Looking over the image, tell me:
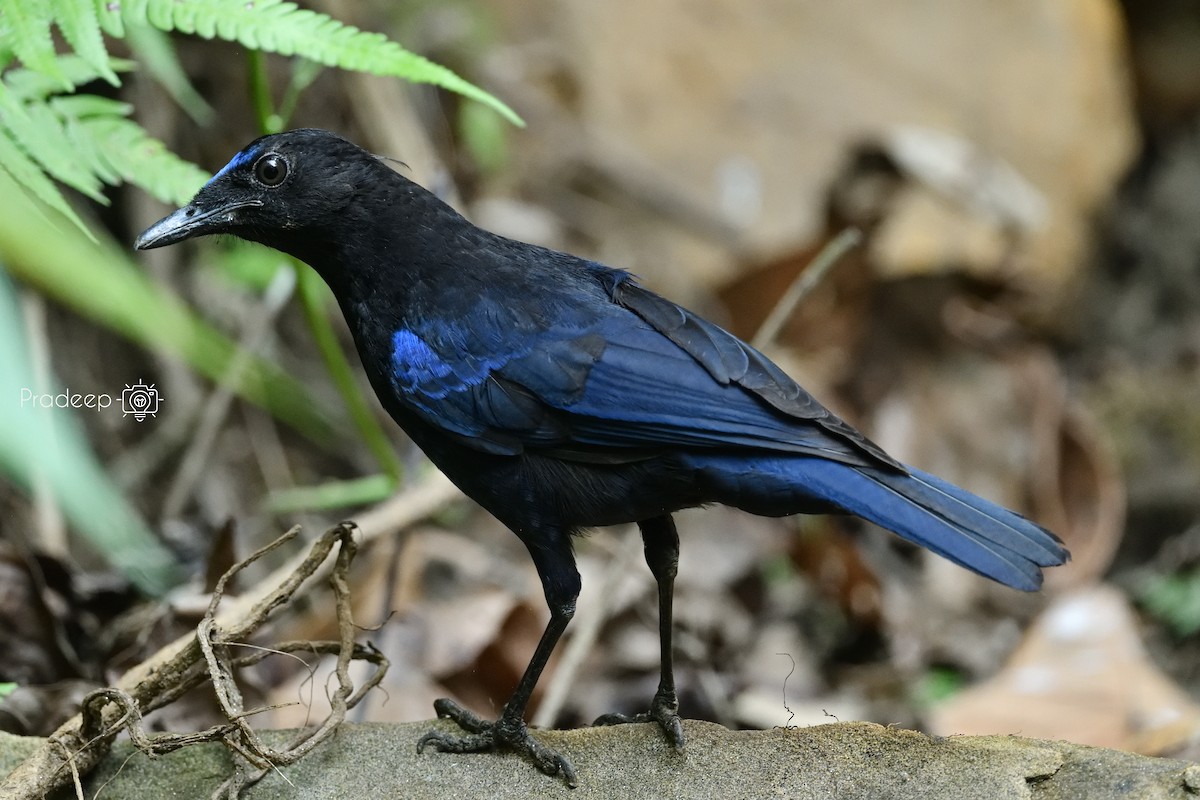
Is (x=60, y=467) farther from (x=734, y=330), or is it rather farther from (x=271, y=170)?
(x=734, y=330)

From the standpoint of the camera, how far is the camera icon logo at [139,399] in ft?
21.0

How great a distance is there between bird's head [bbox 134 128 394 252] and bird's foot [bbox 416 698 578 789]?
138 cm

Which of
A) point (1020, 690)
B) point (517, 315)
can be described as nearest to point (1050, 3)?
point (1020, 690)

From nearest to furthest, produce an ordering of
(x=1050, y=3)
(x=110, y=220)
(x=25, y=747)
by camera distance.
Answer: (x=25, y=747) → (x=110, y=220) → (x=1050, y=3)

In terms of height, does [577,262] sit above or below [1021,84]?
below

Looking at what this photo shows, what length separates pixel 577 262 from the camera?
12.3ft

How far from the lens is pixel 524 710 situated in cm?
331

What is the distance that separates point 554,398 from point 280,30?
1.16 meters

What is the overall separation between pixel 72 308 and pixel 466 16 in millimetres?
3467

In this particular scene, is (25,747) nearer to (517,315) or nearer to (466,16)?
(517,315)

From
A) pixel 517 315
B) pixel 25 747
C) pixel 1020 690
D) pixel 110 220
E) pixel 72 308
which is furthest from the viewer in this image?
pixel 110 220

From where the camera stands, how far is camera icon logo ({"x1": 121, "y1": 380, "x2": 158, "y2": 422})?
21.0ft

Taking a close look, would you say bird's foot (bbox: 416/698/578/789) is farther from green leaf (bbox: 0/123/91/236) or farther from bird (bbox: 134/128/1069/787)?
green leaf (bbox: 0/123/91/236)

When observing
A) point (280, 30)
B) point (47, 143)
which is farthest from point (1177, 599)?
point (47, 143)
